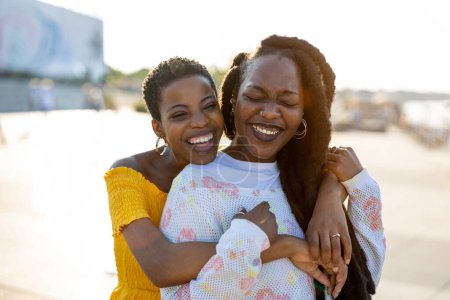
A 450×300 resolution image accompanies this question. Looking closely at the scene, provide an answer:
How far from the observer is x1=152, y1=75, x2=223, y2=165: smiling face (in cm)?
194

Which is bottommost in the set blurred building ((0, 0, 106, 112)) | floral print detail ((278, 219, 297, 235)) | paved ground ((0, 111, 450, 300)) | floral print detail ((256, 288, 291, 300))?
paved ground ((0, 111, 450, 300))

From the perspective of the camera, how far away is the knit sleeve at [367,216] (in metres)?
1.88

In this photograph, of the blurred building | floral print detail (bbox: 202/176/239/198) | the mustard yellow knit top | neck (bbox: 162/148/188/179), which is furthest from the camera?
the blurred building

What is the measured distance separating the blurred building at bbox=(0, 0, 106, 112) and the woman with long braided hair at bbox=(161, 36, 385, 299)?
34.3 meters

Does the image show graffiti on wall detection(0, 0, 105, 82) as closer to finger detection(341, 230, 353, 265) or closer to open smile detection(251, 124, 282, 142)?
open smile detection(251, 124, 282, 142)

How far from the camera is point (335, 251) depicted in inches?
67.4

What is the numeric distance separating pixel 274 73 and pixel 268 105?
111 mm

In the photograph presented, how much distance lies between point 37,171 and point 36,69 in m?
30.1

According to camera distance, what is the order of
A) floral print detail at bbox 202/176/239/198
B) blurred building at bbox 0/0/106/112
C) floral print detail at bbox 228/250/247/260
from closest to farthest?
floral print detail at bbox 228/250/247/260 → floral print detail at bbox 202/176/239/198 → blurred building at bbox 0/0/106/112

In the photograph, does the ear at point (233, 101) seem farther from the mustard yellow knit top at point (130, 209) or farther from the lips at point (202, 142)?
the mustard yellow knit top at point (130, 209)

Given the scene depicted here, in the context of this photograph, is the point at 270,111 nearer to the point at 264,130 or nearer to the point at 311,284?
the point at 264,130

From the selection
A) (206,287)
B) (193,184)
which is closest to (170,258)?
(206,287)

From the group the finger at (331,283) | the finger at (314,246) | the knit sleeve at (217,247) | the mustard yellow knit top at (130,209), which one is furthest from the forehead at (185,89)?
the finger at (331,283)

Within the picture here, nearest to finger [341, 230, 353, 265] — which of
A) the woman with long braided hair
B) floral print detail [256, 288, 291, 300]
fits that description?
the woman with long braided hair
